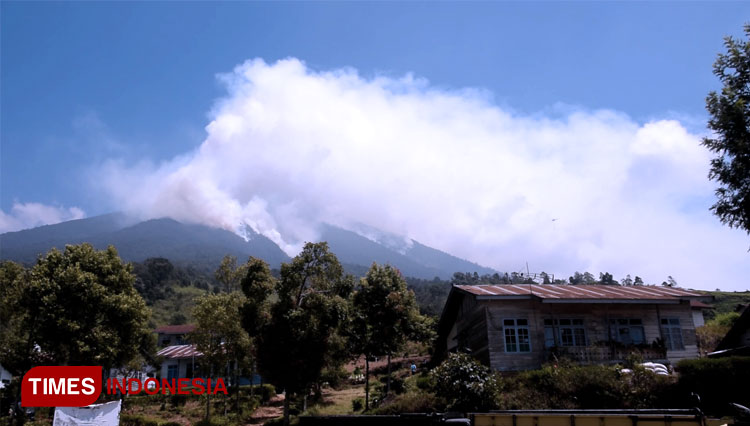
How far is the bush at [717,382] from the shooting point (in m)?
17.5

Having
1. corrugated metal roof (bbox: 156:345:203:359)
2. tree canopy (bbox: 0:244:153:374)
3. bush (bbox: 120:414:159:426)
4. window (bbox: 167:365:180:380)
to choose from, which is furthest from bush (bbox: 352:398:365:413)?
window (bbox: 167:365:180:380)

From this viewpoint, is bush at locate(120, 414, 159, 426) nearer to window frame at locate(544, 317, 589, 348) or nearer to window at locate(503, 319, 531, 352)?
window at locate(503, 319, 531, 352)

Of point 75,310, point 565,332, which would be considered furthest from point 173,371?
point 565,332

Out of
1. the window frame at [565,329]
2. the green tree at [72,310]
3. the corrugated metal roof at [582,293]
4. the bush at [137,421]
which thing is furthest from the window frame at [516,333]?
the green tree at [72,310]

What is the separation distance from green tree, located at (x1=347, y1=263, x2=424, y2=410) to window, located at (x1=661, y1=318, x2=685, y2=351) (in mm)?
13667

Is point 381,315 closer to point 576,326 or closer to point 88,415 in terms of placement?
point 576,326

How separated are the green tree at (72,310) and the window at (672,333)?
29927 millimetres

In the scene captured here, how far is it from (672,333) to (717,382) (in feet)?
28.9

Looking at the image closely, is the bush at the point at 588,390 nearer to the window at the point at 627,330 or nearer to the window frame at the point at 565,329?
the window frame at the point at 565,329

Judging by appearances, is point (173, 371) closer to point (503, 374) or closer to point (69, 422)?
point (69, 422)

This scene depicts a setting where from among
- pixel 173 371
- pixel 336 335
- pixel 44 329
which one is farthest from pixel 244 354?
pixel 173 371

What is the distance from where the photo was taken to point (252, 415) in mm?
29750

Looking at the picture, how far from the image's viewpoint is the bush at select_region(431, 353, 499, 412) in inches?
753

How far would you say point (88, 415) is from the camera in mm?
18562
